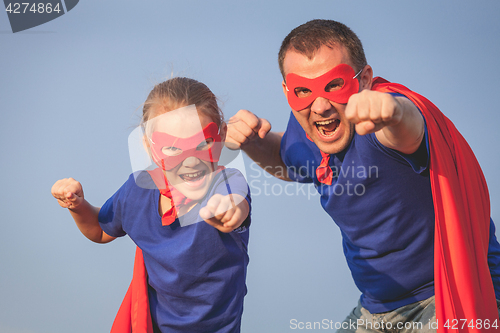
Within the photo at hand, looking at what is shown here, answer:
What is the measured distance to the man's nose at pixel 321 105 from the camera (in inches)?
56.7

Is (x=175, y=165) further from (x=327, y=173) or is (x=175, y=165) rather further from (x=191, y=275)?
(x=327, y=173)

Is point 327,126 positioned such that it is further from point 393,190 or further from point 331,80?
point 393,190

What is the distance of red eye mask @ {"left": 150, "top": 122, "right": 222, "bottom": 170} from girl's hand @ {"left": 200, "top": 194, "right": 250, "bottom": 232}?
25cm

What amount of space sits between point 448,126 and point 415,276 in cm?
49

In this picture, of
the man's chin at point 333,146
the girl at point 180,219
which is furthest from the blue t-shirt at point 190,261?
the man's chin at point 333,146

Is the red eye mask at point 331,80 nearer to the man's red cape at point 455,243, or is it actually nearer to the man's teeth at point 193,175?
the man's red cape at point 455,243

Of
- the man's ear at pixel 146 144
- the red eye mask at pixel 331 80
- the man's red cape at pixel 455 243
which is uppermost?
the red eye mask at pixel 331 80

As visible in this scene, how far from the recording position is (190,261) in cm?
142

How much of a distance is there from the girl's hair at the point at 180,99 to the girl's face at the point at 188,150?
31mm

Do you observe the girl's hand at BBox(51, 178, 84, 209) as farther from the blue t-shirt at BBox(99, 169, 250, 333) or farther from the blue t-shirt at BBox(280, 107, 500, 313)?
the blue t-shirt at BBox(280, 107, 500, 313)

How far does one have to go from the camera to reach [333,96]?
56.8 inches

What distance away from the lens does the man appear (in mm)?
1261

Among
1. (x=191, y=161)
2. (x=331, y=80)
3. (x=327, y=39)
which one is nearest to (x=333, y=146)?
(x=331, y=80)

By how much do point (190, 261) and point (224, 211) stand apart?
0.37 metres
